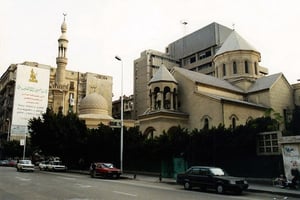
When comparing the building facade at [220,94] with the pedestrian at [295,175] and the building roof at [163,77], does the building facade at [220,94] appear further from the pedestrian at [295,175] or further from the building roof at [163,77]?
the pedestrian at [295,175]

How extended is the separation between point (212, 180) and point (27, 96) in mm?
62465

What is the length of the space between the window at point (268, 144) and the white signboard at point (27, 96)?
56.7 m

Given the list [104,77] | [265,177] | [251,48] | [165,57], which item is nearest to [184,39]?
[165,57]

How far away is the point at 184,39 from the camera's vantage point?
9869 cm

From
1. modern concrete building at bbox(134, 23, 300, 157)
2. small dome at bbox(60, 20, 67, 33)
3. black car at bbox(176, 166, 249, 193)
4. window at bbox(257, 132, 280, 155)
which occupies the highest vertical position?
small dome at bbox(60, 20, 67, 33)

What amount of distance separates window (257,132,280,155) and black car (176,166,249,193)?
5537mm

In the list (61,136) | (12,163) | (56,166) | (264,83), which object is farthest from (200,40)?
(56,166)

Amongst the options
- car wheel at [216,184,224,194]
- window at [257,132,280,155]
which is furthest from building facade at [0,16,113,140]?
car wheel at [216,184,224,194]

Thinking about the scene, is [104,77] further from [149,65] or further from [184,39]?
[184,39]

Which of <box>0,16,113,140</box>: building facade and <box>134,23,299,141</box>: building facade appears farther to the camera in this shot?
<box>0,16,113,140</box>: building facade

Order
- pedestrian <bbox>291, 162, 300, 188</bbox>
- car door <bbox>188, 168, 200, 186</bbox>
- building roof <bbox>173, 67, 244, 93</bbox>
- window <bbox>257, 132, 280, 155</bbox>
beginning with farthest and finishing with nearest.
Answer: building roof <bbox>173, 67, 244, 93</bbox>
window <bbox>257, 132, 280, 155</bbox>
pedestrian <bbox>291, 162, 300, 188</bbox>
car door <bbox>188, 168, 200, 186</bbox>

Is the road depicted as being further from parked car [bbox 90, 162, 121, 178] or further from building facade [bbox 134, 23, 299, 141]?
building facade [bbox 134, 23, 299, 141]

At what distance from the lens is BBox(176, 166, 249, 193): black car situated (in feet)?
54.7

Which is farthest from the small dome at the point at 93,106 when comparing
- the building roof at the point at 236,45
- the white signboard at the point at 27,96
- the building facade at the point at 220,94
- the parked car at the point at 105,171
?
the parked car at the point at 105,171
